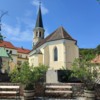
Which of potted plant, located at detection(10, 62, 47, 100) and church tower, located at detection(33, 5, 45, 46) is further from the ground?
church tower, located at detection(33, 5, 45, 46)

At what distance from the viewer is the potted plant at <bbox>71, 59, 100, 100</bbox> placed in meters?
13.2

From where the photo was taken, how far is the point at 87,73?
46.3 ft

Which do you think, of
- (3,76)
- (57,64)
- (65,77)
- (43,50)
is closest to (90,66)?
(65,77)

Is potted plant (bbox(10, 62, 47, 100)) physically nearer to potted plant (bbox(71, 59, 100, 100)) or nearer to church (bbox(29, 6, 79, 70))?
potted plant (bbox(71, 59, 100, 100))

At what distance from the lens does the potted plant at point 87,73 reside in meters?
13.2

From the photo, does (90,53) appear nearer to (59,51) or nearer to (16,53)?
(59,51)

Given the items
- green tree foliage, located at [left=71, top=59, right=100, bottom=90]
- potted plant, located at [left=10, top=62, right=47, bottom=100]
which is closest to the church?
potted plant, located at [left=10, top=62, right=47, bottom=100]

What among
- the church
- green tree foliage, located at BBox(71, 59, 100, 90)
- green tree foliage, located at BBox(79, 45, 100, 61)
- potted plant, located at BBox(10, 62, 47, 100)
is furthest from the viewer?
the church

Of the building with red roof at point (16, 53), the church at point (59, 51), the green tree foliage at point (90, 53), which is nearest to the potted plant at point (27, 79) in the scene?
the green tree foliage at point (90, 53)

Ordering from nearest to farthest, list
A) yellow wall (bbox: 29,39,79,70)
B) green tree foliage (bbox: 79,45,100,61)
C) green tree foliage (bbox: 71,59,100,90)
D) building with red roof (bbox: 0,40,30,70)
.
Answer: green tree foliage (bbox: 71,59,100,90) < green tree foliage (bbox: 79,45,100,61) < yellow wall (bbox: 29,39,79,70) < building with red roof (bbox: 0,40,30,70)

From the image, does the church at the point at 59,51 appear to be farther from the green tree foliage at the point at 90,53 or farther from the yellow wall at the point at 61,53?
the green tree foliage at the point at 90,53

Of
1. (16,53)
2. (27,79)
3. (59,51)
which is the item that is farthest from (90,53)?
(16,53)

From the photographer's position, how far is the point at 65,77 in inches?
895

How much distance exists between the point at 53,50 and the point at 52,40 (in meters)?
2.66
